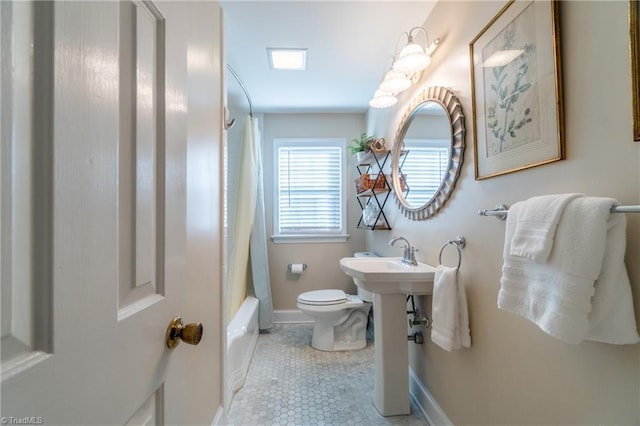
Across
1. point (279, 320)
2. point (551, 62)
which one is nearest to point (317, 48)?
point (551, 62)

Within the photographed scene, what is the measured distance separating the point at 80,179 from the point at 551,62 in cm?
A: 120

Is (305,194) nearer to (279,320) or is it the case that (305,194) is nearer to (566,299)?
(279,320)

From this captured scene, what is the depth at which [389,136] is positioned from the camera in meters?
2.24

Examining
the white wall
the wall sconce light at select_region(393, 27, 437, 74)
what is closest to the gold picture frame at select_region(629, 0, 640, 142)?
the white wall

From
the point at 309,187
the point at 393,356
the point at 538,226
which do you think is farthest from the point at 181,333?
the point at 309,187

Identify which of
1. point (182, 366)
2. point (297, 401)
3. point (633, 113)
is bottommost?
point (297, 401)

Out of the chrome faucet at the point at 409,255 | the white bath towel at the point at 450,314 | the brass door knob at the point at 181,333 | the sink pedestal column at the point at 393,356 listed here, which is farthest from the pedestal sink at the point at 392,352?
the brass door knob at the point at 181,333

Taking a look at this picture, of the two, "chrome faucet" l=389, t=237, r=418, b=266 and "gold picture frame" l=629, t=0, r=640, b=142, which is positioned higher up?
"gold picture frame" l=629, t=0, r=640, b=142

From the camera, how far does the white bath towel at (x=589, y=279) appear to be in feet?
2.04

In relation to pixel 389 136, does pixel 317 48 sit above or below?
above

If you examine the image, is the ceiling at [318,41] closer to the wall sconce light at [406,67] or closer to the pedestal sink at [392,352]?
the wall sconce light at [406,67]

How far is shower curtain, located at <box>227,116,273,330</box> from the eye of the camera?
236 cm

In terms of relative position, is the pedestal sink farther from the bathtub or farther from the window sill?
the window sill

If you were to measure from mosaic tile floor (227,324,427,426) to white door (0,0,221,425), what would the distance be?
1177 mm
